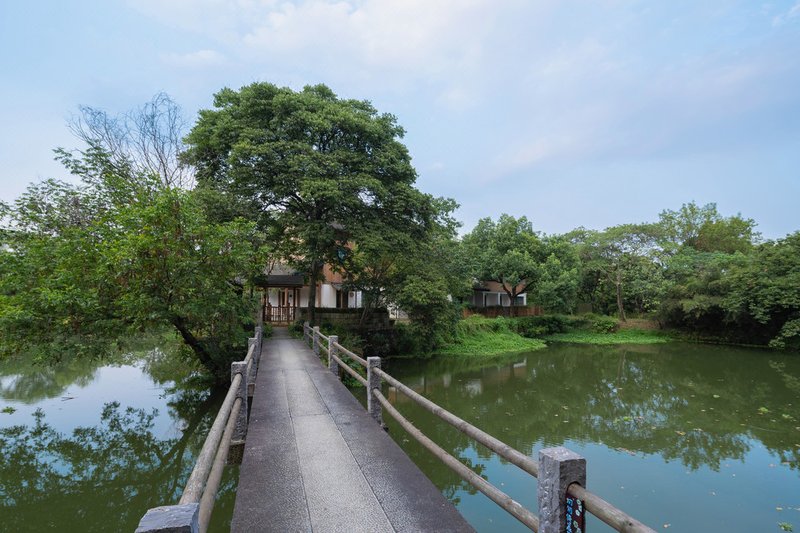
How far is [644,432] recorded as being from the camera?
346 inches

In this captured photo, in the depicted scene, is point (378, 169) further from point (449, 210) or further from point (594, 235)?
point (594, 235)

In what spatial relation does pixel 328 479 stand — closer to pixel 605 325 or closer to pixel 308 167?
pixel 308 167

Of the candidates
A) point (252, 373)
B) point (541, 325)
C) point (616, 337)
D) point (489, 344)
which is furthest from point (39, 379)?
point (616, 337)

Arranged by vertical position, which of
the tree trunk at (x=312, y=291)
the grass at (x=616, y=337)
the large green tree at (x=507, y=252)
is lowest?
the grass at (x=616, y=337)

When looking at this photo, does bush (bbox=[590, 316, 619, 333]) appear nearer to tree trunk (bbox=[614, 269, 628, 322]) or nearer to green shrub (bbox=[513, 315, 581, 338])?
tree trunk (bbox=[614, 269, 628, 322])

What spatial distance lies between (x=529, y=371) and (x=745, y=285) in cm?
1450

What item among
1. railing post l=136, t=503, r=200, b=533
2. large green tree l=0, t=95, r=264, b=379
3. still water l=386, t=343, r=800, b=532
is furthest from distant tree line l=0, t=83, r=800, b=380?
railing post l=136, t=503, r=200, b=533

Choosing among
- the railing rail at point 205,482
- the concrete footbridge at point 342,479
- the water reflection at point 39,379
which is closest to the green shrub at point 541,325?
the water reflection at point 39,379

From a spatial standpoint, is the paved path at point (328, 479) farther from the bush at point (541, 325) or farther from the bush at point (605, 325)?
the bush at point (605, 325)

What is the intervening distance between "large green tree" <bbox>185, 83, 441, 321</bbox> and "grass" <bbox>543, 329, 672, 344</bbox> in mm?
15809

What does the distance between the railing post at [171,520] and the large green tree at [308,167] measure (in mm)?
12009

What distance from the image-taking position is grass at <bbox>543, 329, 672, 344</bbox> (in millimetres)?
25781

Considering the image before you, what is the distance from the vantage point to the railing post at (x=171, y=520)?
1.42 metres

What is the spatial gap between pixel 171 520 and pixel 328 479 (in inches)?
77.6
